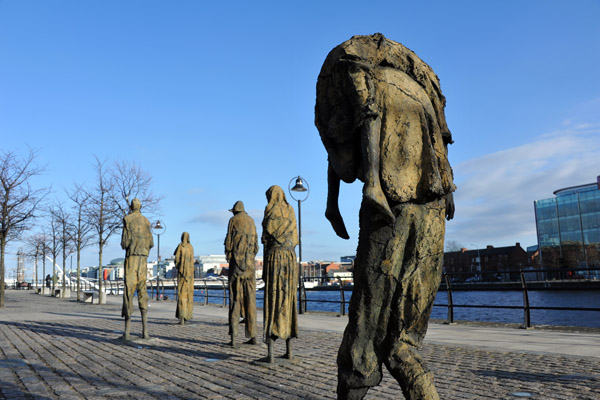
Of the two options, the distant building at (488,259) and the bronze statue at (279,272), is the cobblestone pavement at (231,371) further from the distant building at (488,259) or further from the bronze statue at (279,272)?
the distant building at (488,259)

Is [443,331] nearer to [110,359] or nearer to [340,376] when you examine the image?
[110,359]

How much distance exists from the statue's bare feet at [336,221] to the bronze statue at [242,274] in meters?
5.75

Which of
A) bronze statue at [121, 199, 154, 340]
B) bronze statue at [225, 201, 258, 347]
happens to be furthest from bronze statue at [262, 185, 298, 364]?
bronze statue at [121, 199, 154, 340]

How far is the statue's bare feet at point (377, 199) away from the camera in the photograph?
2568mm

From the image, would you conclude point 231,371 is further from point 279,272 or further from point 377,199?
point 377,199

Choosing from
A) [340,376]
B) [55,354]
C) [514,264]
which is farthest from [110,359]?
[514,264]

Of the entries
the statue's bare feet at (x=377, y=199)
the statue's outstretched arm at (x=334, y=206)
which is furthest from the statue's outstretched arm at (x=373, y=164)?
the statue's outstretched arm at (x=334, y=206)

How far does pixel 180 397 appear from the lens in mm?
4887

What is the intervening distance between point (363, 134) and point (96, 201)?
82.7 feet

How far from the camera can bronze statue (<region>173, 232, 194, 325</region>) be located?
42.2 feet

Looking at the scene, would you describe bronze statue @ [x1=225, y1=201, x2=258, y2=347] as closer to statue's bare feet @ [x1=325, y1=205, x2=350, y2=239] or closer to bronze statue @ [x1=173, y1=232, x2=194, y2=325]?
bronze statue @ [x1=173, y1=232, x2=194, y2=325]

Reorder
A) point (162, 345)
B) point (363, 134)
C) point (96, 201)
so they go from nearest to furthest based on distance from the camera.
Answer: point (363, 134), point (162, 345), point (96, 201)

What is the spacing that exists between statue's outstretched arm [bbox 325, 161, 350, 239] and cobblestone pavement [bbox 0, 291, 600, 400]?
7.32 ft

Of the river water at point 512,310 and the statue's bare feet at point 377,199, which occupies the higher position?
the statue's bare feet at point 377,199
